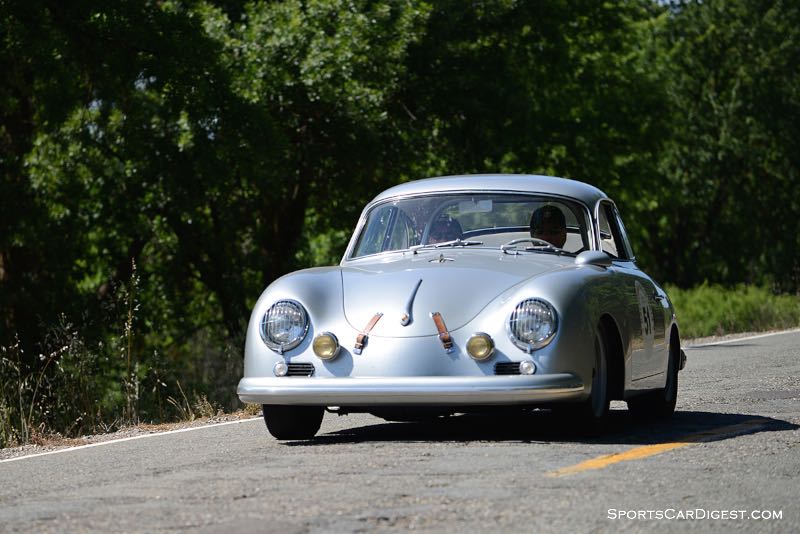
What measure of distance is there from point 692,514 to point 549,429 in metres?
3.01

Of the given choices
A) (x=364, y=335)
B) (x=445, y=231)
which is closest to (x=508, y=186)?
(x=445, y=231)

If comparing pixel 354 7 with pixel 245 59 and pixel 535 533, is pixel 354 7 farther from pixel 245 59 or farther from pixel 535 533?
pixel 535 533

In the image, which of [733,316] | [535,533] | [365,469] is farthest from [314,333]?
[733,316]

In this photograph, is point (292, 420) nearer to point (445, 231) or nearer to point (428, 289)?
point (428, 289)

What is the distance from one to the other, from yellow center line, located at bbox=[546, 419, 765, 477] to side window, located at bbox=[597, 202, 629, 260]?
149cm

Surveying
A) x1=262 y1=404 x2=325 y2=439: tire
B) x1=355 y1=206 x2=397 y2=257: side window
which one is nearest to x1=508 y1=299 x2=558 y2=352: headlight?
x1=262 y1=404 x2=325 y2=439: tire

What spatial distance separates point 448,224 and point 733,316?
690 inches

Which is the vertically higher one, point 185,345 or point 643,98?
point 643,98

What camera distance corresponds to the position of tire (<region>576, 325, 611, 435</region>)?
794cm

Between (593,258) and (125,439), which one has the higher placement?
(593,258)

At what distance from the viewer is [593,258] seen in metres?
8.56

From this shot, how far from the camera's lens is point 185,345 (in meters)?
30.3

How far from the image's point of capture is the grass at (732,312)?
2442 cm

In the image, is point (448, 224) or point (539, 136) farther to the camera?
point (539, 136)
